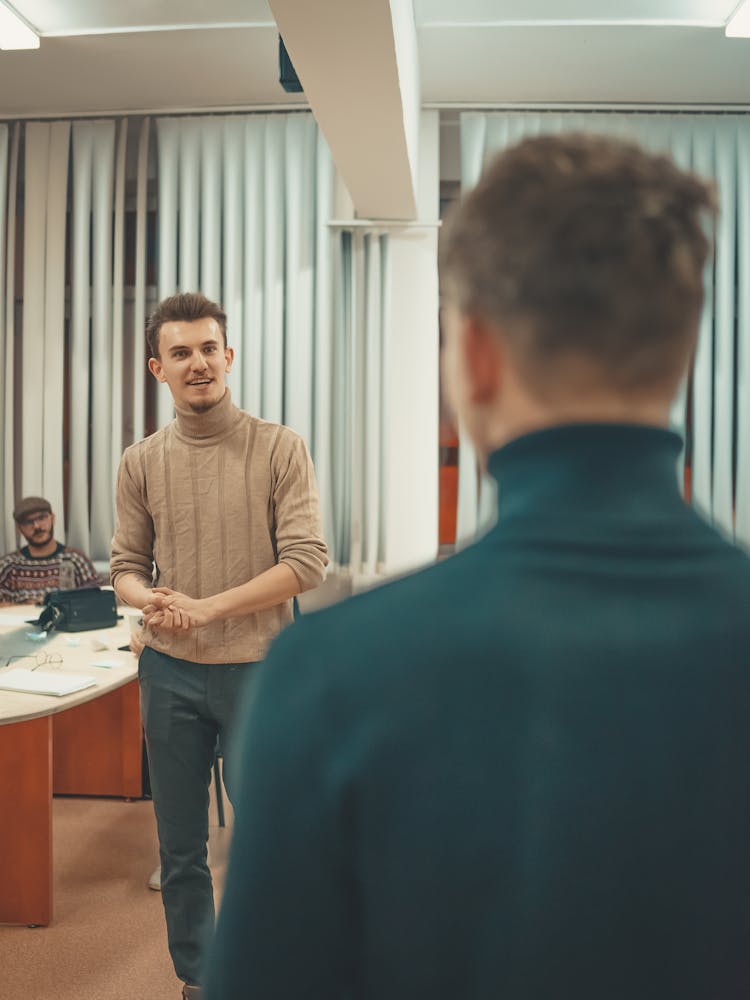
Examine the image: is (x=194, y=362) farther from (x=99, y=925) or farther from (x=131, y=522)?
(x=99, y=925)

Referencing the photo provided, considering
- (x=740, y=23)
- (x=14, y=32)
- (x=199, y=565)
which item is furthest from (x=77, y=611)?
(x=740, y=23)

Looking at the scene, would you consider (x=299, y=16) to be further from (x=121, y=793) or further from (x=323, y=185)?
(x=121, y=793)

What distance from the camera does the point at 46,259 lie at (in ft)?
15.9

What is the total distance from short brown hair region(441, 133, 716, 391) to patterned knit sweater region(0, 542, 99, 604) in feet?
13.3

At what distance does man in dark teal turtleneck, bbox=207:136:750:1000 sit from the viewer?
0.55 meters

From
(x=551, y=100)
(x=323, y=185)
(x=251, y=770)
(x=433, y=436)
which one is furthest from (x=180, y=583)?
(x=551, y=100)

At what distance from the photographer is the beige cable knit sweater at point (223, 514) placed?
2.10m

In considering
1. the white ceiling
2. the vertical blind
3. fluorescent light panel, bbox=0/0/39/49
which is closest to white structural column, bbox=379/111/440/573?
the vertical blind

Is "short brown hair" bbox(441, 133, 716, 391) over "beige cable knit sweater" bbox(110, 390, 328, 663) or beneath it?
over

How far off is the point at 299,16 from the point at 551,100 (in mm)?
2791

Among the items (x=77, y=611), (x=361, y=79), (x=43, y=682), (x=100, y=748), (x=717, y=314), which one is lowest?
(x=100, y=748)

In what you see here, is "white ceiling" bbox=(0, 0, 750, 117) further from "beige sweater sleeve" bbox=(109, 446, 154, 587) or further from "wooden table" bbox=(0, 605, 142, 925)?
"wooden table" bbox=(0, 605, 142, 925)

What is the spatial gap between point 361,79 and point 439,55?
1616 millimetres

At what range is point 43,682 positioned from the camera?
8.54 ft
